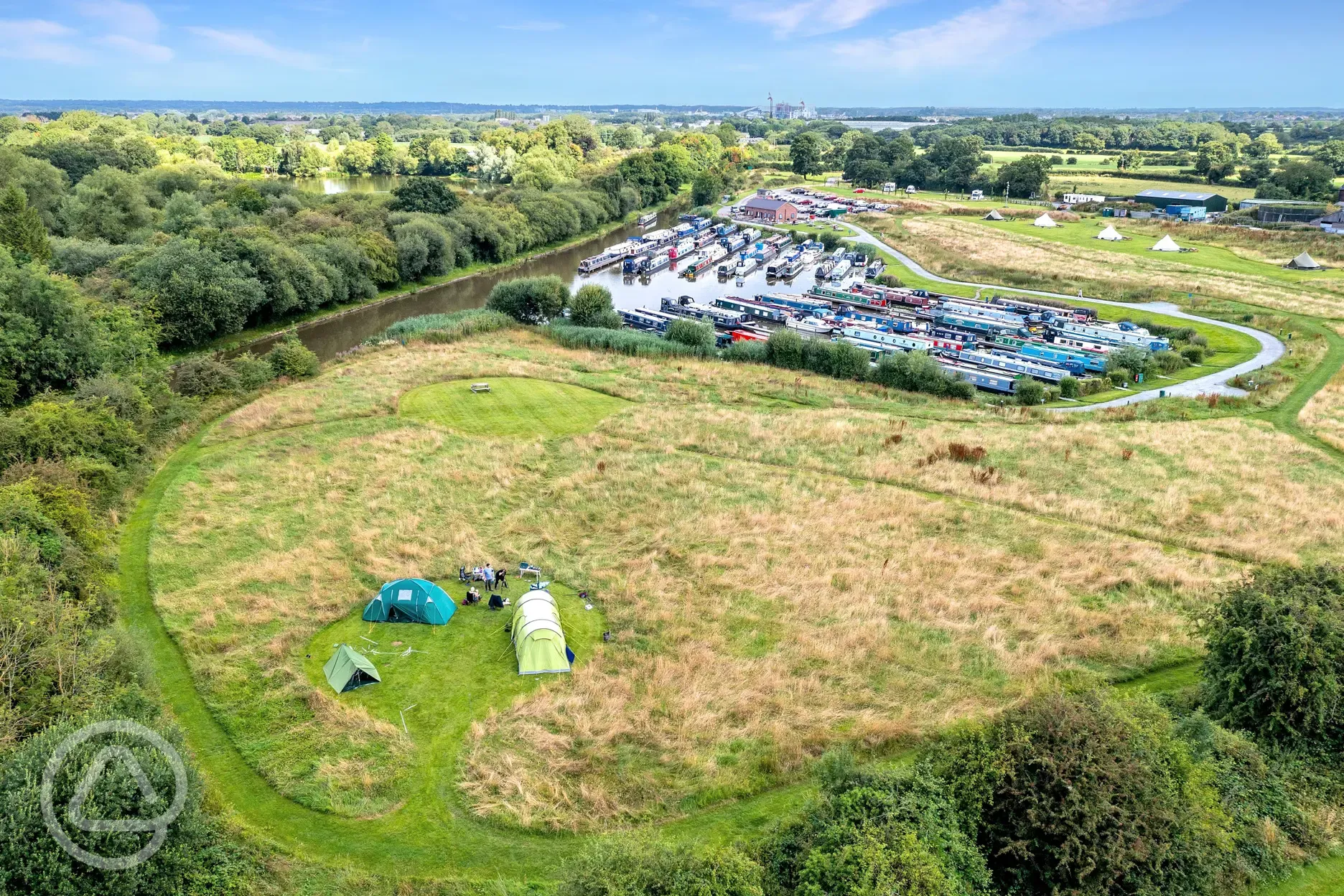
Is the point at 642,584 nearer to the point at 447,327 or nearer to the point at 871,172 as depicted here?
the point at 447,327

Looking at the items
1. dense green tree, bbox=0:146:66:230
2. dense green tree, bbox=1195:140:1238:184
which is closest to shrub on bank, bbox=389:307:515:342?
dense green tree, bbox=0:146:66:230

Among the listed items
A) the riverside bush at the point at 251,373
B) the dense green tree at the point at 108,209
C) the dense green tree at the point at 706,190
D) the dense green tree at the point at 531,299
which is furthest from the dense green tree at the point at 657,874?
the dense green tree at the point at 706,190

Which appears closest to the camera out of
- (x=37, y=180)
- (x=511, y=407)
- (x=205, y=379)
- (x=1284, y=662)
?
(x=1284, y=662)

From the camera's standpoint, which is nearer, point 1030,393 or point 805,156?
point 1030,393

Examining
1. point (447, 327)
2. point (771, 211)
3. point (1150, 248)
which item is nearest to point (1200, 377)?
point (1150, 248)

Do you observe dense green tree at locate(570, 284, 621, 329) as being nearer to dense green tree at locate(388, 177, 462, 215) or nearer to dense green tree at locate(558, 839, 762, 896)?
dense green tree at locate(388, 177, 462, 215)

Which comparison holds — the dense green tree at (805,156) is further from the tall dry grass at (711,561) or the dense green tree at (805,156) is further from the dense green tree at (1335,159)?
the tall dry grass at (711,561)
